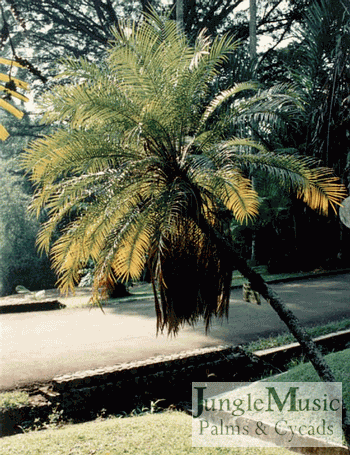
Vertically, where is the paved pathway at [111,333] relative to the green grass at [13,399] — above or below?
above

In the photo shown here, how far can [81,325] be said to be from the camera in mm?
11211

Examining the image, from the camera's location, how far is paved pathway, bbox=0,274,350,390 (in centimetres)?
794

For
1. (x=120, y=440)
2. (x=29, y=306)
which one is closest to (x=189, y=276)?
(x=120, y=440)

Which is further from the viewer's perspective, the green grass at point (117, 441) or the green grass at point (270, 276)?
the green grass at point (270, 276)

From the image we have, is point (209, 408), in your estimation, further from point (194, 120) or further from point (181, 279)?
point (194, 120)

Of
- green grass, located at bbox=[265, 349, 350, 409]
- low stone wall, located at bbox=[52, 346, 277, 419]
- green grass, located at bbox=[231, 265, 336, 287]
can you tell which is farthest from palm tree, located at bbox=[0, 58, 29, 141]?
green grass, located at bbox=[231, 265, 336, 287]

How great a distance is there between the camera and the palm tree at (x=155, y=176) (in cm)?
516

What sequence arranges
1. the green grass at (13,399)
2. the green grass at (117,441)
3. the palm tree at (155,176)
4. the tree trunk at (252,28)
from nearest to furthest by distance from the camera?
the green grass at (117,441) → the palm tree at (155,176) → the green grass at (13,399) → the tree trunk at (252,28)

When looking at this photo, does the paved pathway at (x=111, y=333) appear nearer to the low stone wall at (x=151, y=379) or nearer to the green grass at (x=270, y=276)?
the low stone wall at (x=151, y=379)

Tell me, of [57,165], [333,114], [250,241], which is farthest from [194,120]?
[250,241]

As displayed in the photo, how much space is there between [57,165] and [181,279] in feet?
5.47

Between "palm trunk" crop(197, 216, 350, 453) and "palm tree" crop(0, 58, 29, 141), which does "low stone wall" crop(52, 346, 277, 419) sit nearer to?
"palm trunk" crop(197, 216, 350, 453)

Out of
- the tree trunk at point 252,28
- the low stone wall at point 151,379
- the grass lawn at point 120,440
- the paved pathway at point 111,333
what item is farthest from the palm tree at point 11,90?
the tree trunk at point 252,28

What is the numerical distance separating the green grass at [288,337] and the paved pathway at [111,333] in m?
0.42
